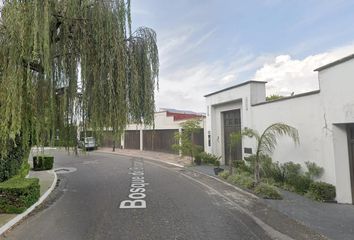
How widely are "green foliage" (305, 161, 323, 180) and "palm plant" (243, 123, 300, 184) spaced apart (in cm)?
118

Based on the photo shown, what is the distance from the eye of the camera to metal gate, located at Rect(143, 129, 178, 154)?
2792 centimetres

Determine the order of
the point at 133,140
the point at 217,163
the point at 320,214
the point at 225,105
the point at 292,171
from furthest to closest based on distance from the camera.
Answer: the point at 133,140
the point at 217,163
the point at 225,105
the point at 292,171
the point at 320,214

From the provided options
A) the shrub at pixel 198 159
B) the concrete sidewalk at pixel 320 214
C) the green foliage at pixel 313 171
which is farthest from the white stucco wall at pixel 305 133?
the shrub at pixel 198 159

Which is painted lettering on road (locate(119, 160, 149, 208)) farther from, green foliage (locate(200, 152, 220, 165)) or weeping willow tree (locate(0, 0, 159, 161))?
green foliage (locate(200, 152, 220, 165))

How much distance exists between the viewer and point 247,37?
1325 cm

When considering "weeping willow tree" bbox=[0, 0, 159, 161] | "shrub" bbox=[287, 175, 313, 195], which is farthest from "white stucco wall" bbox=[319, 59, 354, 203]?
"weeping willow tree" bbox=[0, 0, 159, 161]

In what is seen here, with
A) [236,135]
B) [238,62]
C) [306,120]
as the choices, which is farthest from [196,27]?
[306,120]

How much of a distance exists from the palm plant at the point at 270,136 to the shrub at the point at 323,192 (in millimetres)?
2098

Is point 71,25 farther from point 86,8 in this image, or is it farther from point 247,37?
point 247,37

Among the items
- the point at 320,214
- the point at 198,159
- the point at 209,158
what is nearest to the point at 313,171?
the point at 320,214

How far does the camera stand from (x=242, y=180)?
1252 centimetres

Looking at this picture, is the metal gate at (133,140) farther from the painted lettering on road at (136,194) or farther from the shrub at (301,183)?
the shrub at (301,183)

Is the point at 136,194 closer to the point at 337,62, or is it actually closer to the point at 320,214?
the point at 320,214

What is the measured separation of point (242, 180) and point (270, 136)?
6.93 ft
